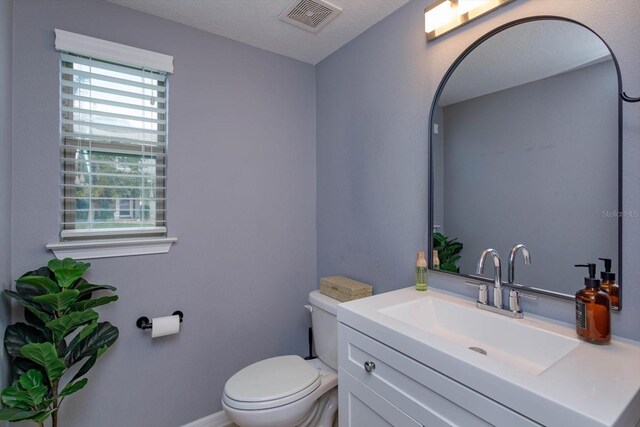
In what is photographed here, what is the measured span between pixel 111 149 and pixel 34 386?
107 centimetres

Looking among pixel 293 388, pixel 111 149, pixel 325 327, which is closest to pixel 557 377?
pixel 293 388

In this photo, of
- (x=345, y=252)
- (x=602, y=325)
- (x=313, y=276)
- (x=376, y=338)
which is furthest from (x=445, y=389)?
(x=313, y=276)

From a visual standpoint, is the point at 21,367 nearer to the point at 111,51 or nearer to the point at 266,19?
the point at 111,51

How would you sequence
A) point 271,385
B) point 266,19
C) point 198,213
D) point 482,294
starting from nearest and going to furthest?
point 482,294 → point 271,385 → point 266,19 → point 198,213

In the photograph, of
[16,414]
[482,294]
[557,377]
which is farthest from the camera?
[482,294]

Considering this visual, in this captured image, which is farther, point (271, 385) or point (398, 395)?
point (271, 385)

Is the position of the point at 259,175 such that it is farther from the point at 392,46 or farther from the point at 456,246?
the point at 456,246

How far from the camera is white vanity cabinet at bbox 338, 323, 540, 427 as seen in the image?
74 cm

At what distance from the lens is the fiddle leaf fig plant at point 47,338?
1.12 meters

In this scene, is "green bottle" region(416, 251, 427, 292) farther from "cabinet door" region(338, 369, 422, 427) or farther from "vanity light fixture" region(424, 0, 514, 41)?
"vanity light fixture" region(424, 0, 514, 41)

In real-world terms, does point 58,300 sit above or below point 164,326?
above

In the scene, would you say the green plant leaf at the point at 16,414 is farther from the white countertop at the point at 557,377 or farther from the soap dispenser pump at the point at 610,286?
the soap dispenser pump at the point at 610,286

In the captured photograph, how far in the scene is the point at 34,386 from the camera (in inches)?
45.0

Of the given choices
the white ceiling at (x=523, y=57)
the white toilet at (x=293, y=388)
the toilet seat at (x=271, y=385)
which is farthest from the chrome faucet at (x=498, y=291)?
the toilet seat at (x=271, y=385)
